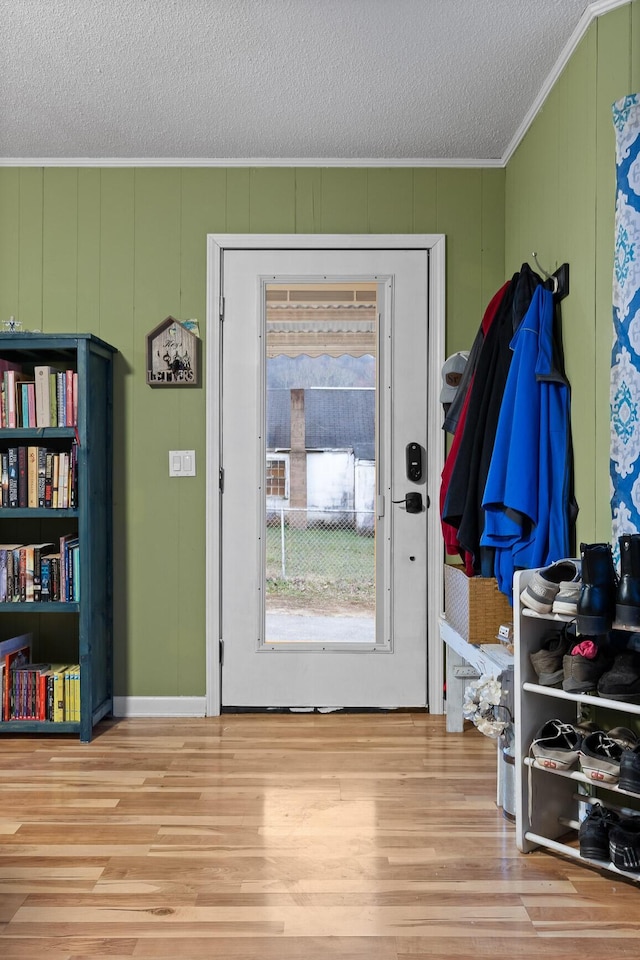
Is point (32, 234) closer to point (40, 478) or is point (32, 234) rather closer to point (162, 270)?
point (162, 270)

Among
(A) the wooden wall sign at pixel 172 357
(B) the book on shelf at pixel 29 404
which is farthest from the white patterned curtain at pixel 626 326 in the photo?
(B) the book on shelf at pixel 29 404

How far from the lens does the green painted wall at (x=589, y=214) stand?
7.45 ft

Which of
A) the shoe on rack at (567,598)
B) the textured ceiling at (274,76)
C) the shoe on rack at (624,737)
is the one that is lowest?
the shoe on rack at (624,737)

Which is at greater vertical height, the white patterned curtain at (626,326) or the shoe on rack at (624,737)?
the white patterned curtain at (626,326)

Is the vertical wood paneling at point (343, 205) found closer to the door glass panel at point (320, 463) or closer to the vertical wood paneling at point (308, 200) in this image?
the vertical wood paneling at point (308, 200)

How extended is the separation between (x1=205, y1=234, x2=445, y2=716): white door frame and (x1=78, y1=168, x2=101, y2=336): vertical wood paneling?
53cm

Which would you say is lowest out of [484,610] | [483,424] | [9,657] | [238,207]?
[9,657]

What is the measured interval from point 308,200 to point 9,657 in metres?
2.43

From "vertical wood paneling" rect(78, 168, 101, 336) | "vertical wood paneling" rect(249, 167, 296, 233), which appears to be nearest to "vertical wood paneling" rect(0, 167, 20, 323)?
"vertical wood paneling" rect(78, 168, 101, 336)

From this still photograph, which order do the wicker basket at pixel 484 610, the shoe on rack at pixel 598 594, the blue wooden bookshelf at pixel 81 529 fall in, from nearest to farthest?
the shoe on rack at pixel 598 594, the wicker basket at pixel 484 610, the blue wooden bookshelf at pixel 81 529

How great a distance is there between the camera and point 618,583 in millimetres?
1916

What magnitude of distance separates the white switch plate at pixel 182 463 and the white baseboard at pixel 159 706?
1.04 metres

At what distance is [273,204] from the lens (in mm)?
3490

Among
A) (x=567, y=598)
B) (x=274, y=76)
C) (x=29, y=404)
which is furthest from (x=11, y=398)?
(x=567, y=598)
